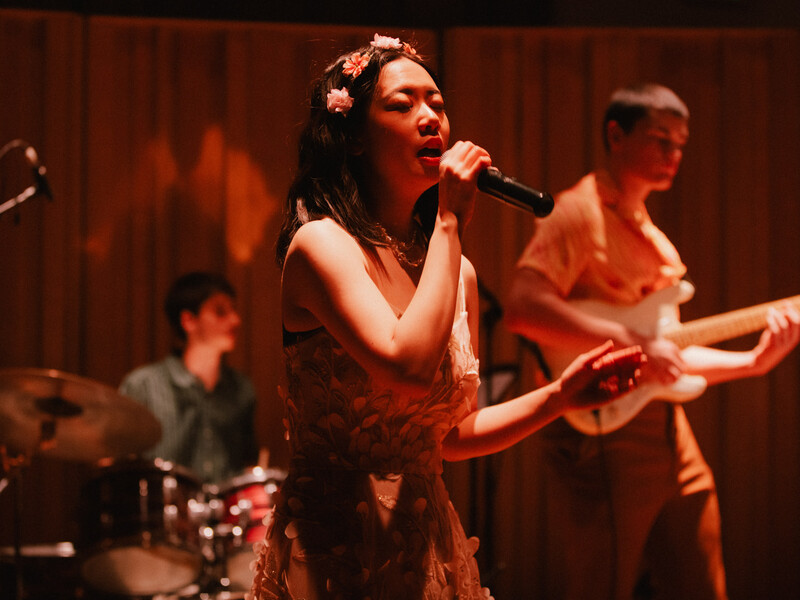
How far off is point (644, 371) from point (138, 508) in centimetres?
227

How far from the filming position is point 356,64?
1.61 metres

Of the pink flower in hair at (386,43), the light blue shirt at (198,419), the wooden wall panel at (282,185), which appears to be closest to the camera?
the pink flower in hair at (386,43)

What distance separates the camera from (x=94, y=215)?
464cm

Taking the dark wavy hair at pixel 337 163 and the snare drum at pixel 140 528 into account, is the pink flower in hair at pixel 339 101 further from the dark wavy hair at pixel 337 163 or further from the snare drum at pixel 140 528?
the snare drum at pixel 140 528

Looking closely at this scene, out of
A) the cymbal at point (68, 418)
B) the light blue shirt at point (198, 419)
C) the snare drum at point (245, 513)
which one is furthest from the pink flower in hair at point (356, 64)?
the light blue shirt at point (198, 419)

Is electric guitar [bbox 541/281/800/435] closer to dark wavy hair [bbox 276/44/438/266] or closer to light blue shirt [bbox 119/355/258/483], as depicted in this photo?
dark wavy hair [bbox 276/44/438/266]

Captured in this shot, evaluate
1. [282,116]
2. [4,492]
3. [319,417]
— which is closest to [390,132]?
[319,417]

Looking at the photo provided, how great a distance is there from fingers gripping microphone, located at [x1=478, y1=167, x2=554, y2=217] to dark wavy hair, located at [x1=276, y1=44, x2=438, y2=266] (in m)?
0.23

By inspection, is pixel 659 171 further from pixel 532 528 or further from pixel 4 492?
pixel 4 492

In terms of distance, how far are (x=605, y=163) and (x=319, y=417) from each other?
3.65 metres

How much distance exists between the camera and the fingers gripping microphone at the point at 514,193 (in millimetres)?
1481

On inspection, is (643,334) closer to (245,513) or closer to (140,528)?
(245,513)

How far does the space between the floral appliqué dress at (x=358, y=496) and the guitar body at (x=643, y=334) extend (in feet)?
4.05

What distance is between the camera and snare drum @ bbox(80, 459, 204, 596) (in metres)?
3.58
